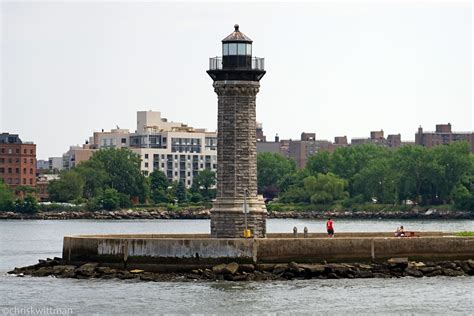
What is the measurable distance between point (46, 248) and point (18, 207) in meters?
101

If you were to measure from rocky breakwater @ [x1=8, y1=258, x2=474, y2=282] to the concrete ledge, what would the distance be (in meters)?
0.33

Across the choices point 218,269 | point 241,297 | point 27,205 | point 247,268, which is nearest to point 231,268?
point 218,269

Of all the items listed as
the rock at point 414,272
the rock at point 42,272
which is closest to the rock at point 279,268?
the rock at point 414,272

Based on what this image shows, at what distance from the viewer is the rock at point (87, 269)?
201ft

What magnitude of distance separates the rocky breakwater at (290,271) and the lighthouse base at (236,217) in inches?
166

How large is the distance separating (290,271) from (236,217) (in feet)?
16.8

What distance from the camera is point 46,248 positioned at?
95.2 m

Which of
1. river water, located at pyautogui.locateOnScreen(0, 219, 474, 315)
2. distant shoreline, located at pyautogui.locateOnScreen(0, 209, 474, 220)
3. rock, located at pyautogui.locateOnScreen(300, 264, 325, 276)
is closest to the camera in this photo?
river water, located at pyautogui.locateOnScreen(0, 219, 474, 315)

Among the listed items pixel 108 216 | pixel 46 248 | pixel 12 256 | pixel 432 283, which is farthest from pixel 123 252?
pixel 108 216

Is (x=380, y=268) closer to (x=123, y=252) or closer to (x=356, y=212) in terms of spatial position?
(x=123, y=252)

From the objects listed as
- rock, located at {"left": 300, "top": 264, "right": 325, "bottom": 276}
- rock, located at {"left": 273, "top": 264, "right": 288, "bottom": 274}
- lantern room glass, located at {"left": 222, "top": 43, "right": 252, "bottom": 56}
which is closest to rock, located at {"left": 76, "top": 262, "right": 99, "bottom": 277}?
rock, located at {"left": 273, "top": 264, "right": 288, "bottom": 274}

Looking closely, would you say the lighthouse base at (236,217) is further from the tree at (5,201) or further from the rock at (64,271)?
the tree at (5,201)

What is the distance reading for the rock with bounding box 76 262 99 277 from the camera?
61188 mm

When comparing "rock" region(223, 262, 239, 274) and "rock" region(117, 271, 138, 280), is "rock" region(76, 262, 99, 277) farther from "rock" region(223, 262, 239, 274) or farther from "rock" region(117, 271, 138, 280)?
"rock" region(223, 262, 239, 274)
